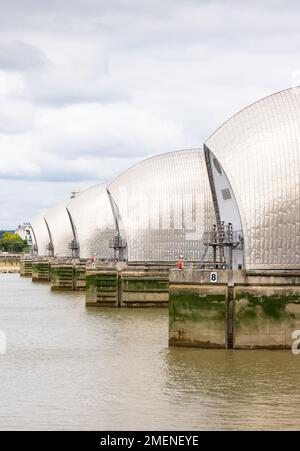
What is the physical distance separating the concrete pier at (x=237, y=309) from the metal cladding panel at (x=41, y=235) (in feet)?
286

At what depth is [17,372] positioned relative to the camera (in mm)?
29047

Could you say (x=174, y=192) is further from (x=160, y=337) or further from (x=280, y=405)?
(x=280, y=405)

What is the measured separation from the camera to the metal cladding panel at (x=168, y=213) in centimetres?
5872

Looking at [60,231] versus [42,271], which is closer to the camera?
[42,271]

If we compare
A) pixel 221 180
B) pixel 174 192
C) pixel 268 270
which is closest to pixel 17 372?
pixel 268 270

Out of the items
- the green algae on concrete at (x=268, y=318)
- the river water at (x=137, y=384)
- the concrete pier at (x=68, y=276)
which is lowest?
the river water at (x=137, y=384)

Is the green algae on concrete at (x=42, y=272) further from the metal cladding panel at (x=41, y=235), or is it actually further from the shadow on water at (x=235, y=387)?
the shadow on water at (x=235, y=387)

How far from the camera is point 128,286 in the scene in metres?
55.7

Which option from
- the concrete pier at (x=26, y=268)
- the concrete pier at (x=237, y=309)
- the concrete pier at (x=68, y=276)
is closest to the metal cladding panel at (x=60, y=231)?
the concrete pier at (x=26, y=268)

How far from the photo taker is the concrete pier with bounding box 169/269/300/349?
32.2m

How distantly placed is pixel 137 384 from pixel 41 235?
3885 inches

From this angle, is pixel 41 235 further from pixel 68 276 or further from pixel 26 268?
pixel 68 276

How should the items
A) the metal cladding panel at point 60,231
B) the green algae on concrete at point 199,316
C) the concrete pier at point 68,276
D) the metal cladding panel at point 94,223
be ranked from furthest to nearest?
1. the metal cladding panel at point 60,231
2. the concrete pier at point 68,276
3. the metal cladding panel at point 94,223
4. the green algae on concrete at point 199,316

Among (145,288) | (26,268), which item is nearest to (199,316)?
(145,288)
